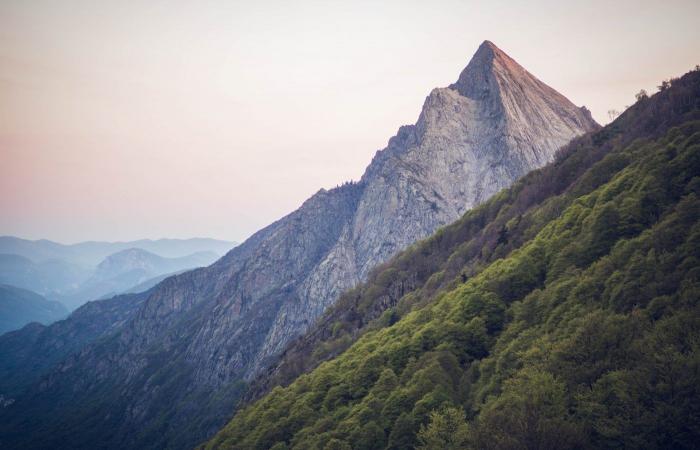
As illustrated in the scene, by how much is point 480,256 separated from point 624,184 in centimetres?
5699

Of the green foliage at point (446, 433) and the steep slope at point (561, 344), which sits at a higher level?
the steep slope at point (561, 344)

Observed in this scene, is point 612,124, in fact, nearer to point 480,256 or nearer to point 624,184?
point 480,256

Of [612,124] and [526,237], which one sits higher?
[612,124]

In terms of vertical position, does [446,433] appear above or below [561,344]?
below

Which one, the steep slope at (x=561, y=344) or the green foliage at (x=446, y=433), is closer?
the steep slope at (x=561, y=344)

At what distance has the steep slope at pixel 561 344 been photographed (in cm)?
5338

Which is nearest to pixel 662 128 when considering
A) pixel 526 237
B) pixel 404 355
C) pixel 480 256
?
pixel 526 237

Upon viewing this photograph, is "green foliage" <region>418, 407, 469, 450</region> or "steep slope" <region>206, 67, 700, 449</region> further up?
"steep slope" <region>206, 67, 700, 449</region>

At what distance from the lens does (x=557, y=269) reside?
302 feet

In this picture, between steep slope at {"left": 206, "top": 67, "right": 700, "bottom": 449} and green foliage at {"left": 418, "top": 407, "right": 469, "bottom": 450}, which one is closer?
steep slope at {"left": 206, "top": 67, "right": 700, "bottom": 449}

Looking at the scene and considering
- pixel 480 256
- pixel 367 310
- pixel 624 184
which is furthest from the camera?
pixel 367 310

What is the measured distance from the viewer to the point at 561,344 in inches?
2576

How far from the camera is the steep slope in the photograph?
53.4 meters

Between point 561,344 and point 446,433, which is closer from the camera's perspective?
point 561,344
